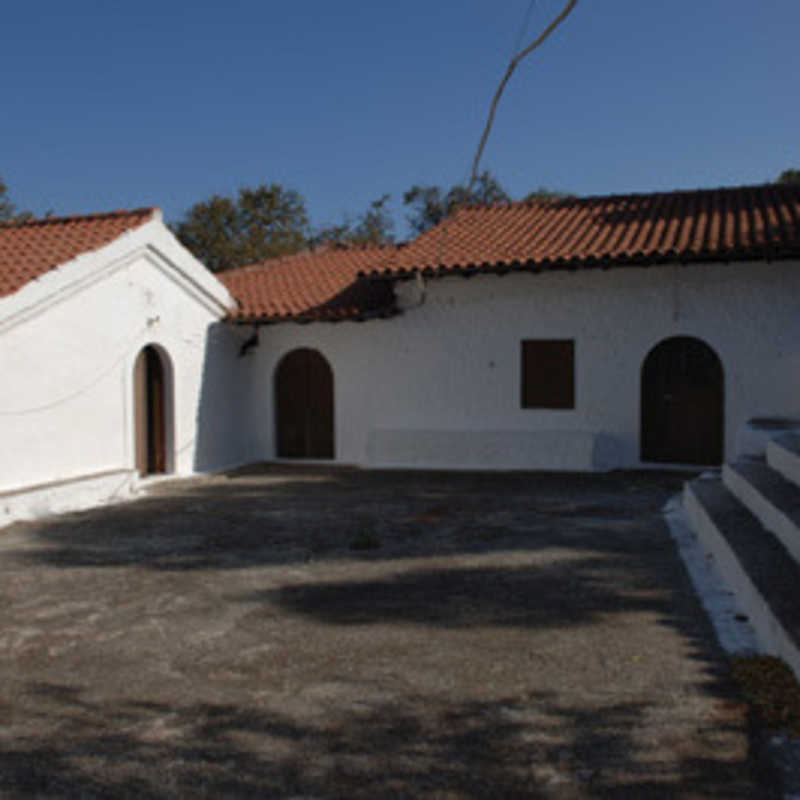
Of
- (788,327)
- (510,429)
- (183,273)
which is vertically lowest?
(510,429)

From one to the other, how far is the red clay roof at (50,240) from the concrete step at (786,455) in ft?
25.3

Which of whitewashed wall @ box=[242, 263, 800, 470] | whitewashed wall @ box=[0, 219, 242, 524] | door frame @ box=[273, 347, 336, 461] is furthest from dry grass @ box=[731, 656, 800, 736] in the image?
door frame @ box=[273, 347, 336, 461]

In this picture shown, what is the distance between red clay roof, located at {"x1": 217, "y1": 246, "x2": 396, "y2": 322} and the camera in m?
13.2

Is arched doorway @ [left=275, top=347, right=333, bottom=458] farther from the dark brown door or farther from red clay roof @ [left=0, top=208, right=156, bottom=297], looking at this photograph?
red clay roof @ [left=0, top=208, right=156, bottom=297]

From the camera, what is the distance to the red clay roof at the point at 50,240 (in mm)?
9445

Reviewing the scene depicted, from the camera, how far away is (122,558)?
6906 mm

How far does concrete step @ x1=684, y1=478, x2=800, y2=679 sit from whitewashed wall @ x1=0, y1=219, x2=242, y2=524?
6816 millimetres

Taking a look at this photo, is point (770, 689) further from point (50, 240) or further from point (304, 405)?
point (304, 405)

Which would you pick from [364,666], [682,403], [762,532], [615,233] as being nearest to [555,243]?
[615,233]

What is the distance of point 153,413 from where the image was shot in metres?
12.0

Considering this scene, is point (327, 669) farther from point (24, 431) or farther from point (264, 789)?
point (24, 431)

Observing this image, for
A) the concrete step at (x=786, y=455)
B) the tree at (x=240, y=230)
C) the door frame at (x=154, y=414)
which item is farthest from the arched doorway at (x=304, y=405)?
the tree at (x=240, y=230)

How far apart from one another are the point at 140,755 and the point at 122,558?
3.83m

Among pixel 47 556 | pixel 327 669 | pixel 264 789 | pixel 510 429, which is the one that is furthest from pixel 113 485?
pixel 264 789
